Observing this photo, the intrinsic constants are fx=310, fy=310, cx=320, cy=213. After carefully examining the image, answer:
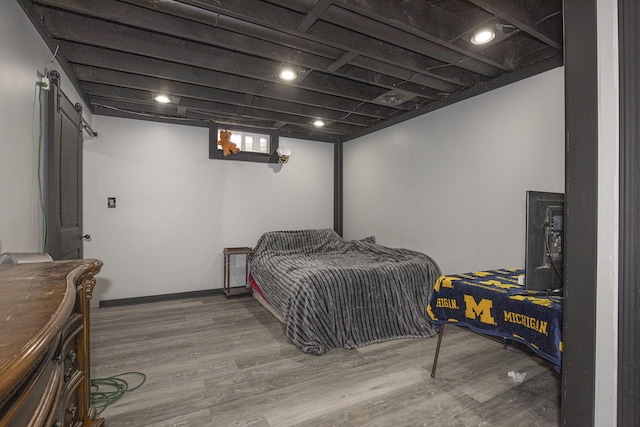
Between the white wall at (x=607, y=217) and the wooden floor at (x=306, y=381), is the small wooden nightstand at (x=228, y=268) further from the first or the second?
the white wall at (x=607, y=217)

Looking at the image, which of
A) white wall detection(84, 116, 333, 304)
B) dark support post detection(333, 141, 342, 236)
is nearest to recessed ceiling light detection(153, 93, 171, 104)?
white wall detection(84, 116, 333, 304)

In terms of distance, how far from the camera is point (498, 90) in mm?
2879

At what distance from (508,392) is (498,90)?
2.50 m

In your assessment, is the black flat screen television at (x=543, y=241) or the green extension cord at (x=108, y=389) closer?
the black flat screen television at (x=543, y=241)

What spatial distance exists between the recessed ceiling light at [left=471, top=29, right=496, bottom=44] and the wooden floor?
96.2 inches

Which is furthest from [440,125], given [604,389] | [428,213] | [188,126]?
[188,126]

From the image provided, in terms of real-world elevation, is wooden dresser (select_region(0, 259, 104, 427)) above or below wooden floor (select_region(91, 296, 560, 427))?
above

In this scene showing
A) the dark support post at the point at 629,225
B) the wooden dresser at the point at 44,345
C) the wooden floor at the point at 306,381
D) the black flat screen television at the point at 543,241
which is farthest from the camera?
the wooden floor at the point at 306,381

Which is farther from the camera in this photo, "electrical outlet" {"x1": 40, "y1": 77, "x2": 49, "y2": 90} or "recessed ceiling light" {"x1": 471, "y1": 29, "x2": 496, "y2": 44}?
"recessed ceiling light" {"x1": 471, "y1": 29, "x2": 496, "y2": 44}

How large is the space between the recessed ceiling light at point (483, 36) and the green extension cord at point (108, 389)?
3.40 m

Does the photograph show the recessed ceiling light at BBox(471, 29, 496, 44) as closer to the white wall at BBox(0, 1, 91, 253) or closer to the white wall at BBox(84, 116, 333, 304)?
the white wall at BBox(0, 1, 91, 253)

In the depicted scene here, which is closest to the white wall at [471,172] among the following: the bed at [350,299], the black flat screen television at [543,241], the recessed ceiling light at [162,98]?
the bed at [350,299]

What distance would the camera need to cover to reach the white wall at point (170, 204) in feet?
12.5

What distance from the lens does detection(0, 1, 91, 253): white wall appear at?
5.28 ft
